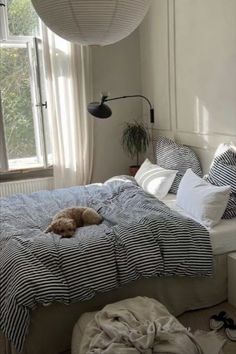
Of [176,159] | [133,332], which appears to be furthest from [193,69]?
[133,332]

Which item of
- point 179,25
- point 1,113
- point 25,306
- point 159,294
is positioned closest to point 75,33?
point 25,306

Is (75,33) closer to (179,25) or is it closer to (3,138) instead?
(179,25)

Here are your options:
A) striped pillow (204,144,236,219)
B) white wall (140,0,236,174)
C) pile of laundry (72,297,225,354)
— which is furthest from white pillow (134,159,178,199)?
pile of laundry (72,297,225,354)

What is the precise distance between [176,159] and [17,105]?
1.81 metres

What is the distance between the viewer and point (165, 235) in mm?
2150

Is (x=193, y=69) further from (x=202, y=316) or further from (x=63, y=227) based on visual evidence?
(x=202, y=316)

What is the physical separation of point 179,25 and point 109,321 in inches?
107

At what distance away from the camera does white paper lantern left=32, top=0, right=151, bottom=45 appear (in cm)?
161

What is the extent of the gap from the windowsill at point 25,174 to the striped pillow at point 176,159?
1327 millimetres

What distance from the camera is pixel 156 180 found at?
3154mm

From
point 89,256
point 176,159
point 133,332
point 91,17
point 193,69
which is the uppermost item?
point 91,17

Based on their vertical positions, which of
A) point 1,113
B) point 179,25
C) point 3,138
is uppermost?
point 179,25

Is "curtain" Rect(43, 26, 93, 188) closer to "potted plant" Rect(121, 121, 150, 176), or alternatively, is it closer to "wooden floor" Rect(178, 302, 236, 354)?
"potted plant" Rect(121, 121, 150, 176)

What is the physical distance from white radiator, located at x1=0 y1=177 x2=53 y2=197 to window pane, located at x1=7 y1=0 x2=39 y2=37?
5.04ft
